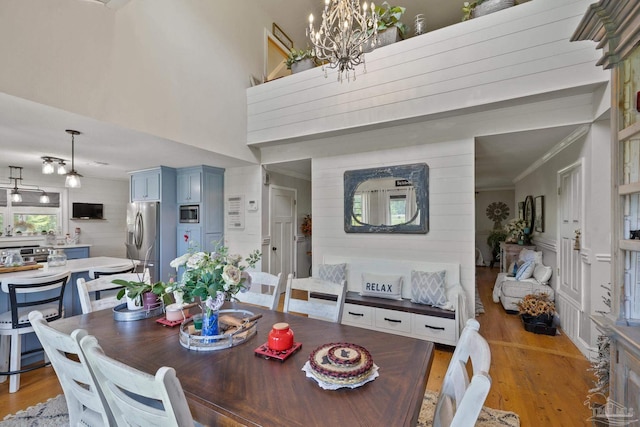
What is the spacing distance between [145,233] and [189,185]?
109cm

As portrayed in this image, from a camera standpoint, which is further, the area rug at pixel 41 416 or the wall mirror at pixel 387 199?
the wall mirror at pixel 387 199

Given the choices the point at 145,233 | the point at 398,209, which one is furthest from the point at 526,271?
the point at 145,233

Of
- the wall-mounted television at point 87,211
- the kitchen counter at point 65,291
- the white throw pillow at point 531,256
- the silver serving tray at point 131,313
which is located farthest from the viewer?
the wall-mounted television at point 87,211

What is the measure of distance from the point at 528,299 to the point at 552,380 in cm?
138

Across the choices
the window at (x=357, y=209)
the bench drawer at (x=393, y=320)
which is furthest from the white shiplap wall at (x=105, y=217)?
the bench drawer at (x=393, y=320)

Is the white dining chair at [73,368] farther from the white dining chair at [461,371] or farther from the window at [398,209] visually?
the window at [398,209]

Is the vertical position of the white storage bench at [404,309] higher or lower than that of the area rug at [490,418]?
higher

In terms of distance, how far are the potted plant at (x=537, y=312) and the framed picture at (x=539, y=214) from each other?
5.04 feet

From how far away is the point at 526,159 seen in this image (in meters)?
4.37

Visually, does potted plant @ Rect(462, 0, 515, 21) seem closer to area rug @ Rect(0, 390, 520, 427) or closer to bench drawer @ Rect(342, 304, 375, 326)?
bench drawer @ Rect(342, 304, 375, 326)

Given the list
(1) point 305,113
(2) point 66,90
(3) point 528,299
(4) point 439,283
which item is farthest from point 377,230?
(2) point 66,90

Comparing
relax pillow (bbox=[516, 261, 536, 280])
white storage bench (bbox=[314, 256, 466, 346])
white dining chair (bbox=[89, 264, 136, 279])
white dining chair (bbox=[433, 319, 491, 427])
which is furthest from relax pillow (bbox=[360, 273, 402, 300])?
white dining chair (bbox=[89, 264, 136, 279])

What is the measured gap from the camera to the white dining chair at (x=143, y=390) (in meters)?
0.81

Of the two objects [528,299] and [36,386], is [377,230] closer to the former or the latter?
[528,299]
